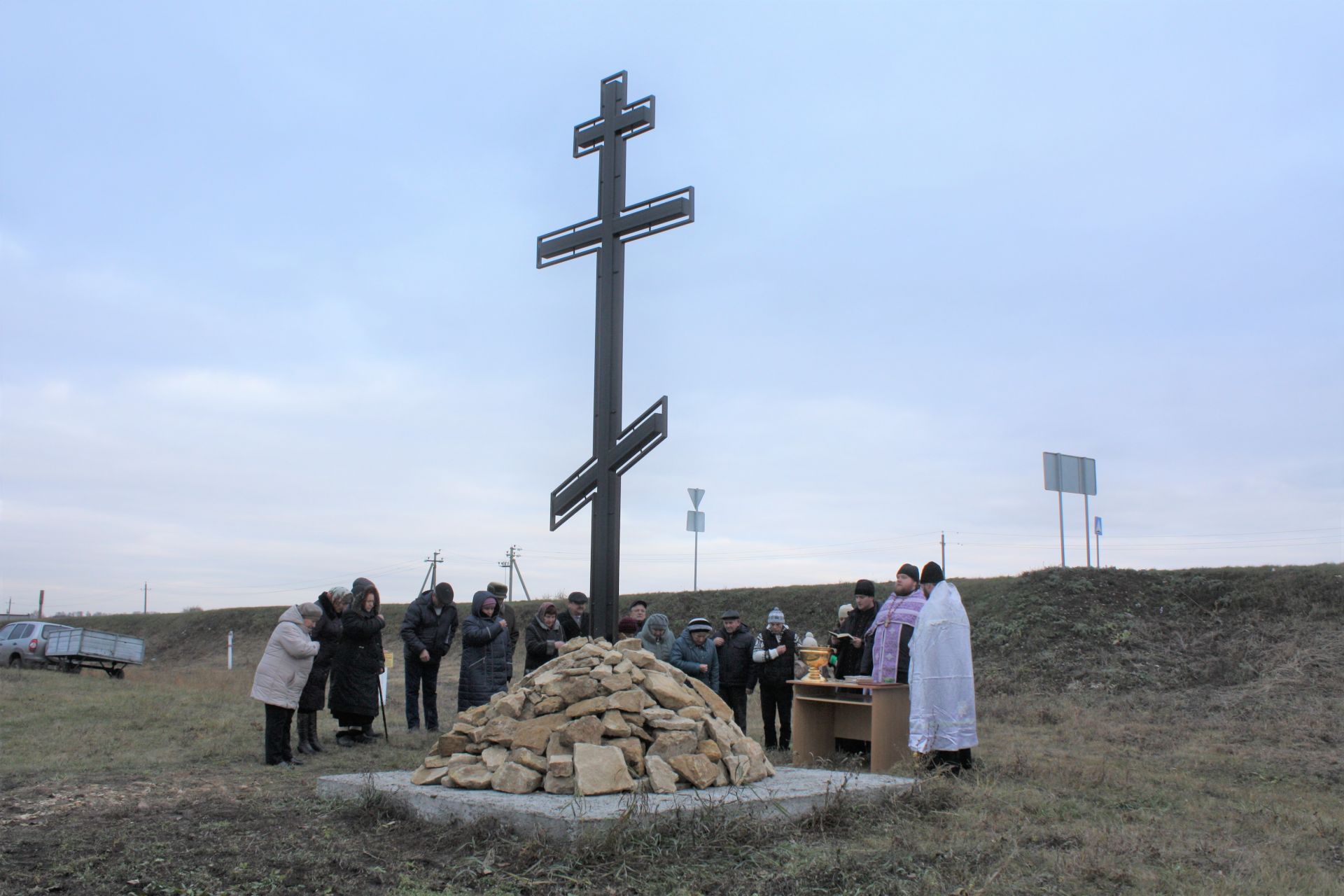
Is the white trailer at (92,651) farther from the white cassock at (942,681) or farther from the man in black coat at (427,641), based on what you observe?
the white cassock at (942,681)

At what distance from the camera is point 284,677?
840 centimetres

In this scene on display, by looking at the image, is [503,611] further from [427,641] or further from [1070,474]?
[1070,474]

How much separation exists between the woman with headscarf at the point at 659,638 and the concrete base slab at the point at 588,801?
9.63 ft

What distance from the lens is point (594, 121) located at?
8812 mm

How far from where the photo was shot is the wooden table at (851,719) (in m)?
7.93

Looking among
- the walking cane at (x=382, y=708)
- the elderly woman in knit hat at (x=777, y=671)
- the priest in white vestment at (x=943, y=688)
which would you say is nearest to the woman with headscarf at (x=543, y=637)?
the walking cane at (x=382, y=708)

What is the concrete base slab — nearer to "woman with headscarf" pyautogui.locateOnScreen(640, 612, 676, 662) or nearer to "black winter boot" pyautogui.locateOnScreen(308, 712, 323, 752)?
"black winter boot" pyautogui.locateOnScreen(308, 712, 323, 752)

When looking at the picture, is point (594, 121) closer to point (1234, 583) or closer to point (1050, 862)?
point (1050, 862)

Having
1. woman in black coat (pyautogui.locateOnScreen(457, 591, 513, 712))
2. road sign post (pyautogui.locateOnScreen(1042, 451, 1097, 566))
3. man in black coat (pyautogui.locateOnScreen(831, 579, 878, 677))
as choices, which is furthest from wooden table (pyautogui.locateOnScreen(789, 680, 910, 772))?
road sign post (pyautogui.locateOnScreen(1042, 451, 1097, 566))

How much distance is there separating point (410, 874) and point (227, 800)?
8.20 ft

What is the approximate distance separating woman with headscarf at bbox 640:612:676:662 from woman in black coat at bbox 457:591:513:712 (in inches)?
53.6

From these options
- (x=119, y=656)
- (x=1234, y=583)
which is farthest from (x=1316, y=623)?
(x=119, y=656)

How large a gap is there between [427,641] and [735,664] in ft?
10.00

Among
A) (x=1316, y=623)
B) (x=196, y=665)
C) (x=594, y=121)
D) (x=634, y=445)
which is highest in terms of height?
(x=594, y=121)
